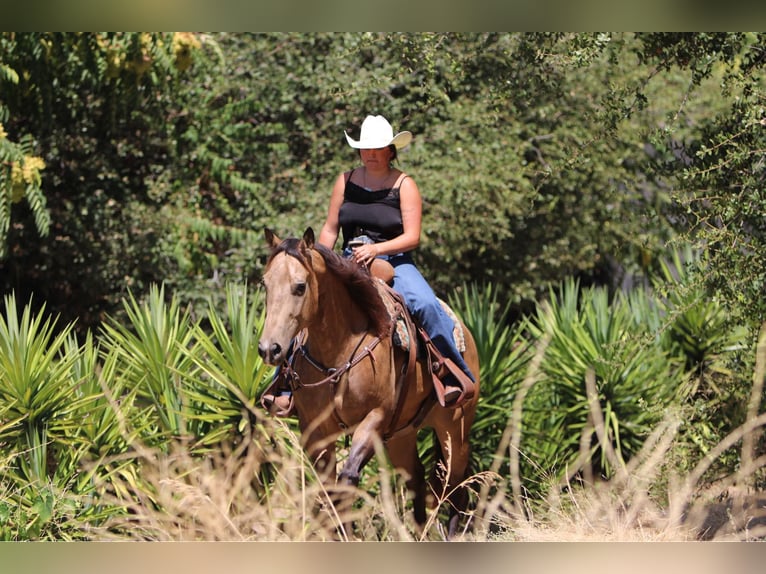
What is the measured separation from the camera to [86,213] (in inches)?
519

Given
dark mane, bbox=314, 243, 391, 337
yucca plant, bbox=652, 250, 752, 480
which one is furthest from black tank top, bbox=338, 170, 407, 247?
yucca plant, bbox=652, 250, 752, 480

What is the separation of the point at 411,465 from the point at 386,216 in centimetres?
203

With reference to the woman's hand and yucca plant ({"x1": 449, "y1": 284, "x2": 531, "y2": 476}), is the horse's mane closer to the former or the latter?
the woman's hand

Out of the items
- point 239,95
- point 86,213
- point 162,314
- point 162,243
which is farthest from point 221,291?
point 162,314

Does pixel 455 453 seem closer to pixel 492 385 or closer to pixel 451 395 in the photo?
pixel 451 395

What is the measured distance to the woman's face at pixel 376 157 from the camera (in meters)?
6.88

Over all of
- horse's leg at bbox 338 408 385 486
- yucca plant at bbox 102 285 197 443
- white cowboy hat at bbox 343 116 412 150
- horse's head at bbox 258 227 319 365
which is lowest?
yucca plant at bbox 102 285 197 443

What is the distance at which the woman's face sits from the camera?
6875mm

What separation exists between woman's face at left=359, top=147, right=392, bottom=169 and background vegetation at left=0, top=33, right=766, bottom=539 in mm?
1322

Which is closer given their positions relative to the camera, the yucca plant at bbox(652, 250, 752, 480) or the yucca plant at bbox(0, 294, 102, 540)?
the yucca plant at bbox(0, 294, 102, 540)

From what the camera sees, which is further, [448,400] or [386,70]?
[386,70]

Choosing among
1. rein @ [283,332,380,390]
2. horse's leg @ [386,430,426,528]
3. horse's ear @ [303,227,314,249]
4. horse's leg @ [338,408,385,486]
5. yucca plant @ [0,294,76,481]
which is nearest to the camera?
horse's ear @ [303,227,314,249]
